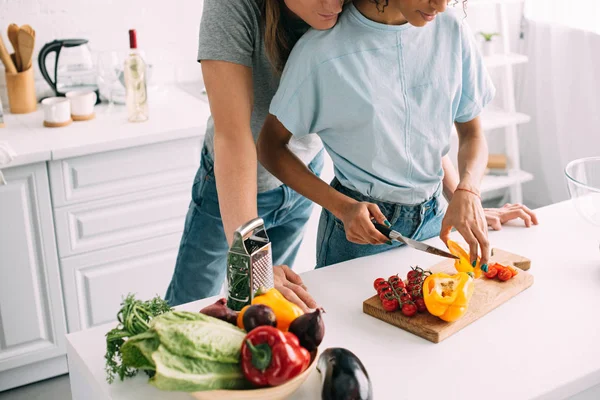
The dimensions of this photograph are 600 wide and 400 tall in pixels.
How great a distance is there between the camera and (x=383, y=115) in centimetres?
149

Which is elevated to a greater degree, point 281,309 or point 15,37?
point 15,37

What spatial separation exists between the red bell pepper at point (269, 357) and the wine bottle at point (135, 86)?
174 cm

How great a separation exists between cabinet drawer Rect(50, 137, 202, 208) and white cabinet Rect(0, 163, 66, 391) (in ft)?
0.22

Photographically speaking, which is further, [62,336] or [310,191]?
[62,336]

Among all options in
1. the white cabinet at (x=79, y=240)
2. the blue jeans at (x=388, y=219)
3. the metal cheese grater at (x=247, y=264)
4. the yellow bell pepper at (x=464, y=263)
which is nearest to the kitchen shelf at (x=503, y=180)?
the white cabinet at (x=79, y=240)

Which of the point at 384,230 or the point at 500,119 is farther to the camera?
the point at 500,119

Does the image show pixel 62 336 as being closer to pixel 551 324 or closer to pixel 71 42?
pixel 71 42

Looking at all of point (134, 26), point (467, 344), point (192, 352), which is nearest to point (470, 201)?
point (467, 344)

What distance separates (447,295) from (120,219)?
1552 millimetres

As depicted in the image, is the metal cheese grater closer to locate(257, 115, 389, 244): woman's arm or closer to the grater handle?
the grater handle

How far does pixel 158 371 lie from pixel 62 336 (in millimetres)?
1752

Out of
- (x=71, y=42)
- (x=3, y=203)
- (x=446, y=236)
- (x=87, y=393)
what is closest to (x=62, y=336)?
(x=3, y=203)

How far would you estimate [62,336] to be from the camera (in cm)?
260

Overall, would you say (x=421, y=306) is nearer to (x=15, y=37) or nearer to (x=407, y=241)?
(x=407, y=241)
